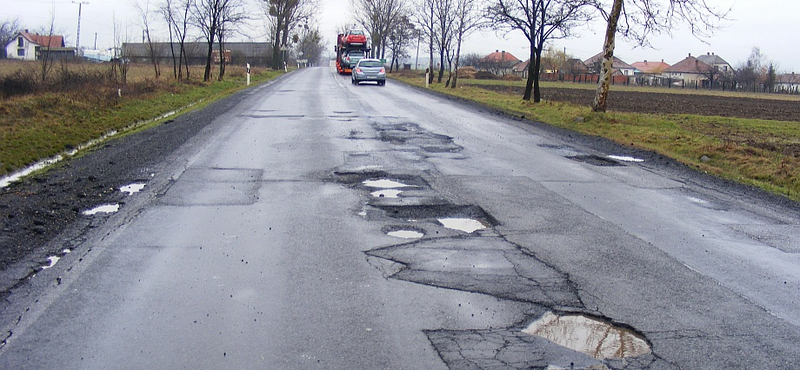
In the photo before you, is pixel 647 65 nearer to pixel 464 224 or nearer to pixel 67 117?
pixel 67 117

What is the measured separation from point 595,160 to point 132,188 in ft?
26.5

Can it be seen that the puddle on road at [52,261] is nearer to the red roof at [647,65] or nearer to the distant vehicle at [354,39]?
the distant vehicle at [354,39]

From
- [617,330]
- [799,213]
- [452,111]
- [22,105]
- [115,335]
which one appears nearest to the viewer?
[115,335]

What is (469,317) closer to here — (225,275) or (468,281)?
(468,281)

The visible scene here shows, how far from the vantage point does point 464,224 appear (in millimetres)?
7918

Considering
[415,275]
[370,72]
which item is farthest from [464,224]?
[370,72]

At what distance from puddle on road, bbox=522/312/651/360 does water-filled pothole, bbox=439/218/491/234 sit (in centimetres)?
261

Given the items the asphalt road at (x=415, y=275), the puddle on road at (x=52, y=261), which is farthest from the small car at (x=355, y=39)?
the puddle on road at (x=52, y=261)

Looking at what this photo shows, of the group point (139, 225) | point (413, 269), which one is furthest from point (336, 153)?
point (413, 269)

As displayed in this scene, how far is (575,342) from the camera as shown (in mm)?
4668

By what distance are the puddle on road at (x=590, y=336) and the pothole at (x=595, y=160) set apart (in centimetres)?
810

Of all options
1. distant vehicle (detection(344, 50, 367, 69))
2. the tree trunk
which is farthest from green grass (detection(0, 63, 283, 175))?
distant vehicle (detection(344, 50, 367, 69))

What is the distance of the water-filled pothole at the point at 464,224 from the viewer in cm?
772

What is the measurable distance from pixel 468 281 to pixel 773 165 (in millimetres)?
9575
